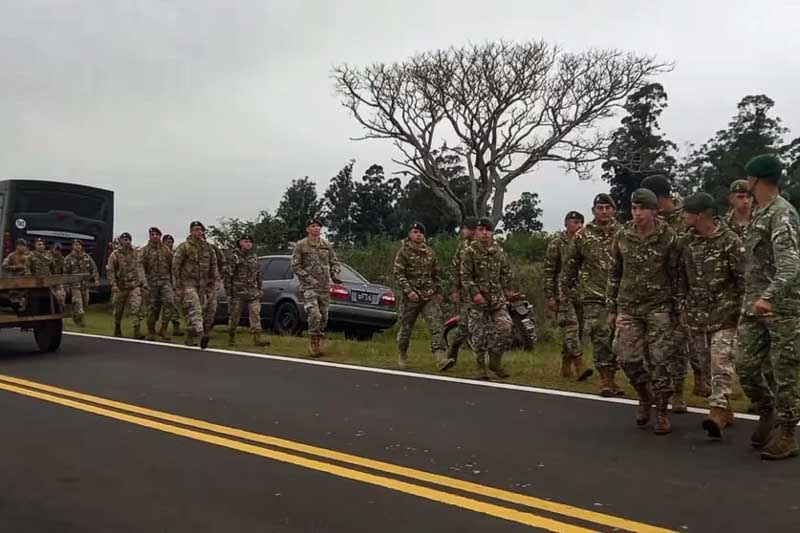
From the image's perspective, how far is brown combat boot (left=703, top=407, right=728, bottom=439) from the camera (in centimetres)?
591

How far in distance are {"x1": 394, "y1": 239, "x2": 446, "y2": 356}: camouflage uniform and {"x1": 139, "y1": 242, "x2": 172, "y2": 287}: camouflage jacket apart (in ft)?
17.2

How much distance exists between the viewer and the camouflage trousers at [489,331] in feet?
29.3

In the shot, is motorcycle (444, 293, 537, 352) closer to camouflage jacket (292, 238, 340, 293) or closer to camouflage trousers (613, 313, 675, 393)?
camouflage jacket (292, 238, 340, 293)

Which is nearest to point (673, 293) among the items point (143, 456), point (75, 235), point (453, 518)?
point (453, 518)

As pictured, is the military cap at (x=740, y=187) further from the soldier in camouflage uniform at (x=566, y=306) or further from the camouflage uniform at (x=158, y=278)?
the camouflage uniform at (x=158, y=278)

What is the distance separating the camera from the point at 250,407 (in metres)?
7.39

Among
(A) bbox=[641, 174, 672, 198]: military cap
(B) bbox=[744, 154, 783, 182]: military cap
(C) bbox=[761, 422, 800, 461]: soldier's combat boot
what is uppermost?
(A) bbox=[641, 174, 672, 198]: military cap

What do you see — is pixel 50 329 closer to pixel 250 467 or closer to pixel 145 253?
pixel 145 253

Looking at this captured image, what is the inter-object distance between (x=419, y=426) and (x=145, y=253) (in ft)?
28.4

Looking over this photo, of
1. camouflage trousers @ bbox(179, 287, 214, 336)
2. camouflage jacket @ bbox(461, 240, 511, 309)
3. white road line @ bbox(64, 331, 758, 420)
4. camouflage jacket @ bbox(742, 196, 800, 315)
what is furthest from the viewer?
camouflage trousers @ bbox(179, 287, 214, 336)

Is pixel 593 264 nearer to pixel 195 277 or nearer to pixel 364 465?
pixel 364 465

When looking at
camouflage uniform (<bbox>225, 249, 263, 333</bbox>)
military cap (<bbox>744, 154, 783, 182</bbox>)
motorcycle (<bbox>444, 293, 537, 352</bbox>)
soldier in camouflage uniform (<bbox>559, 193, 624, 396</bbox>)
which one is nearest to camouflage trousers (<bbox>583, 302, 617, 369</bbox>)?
soldier in camouflage uniform (<bbox>559, 193, 624, 396</bbox>)

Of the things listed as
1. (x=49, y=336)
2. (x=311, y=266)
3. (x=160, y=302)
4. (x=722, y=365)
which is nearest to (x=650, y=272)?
(x=722, y=365)

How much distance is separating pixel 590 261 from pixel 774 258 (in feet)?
10.2
